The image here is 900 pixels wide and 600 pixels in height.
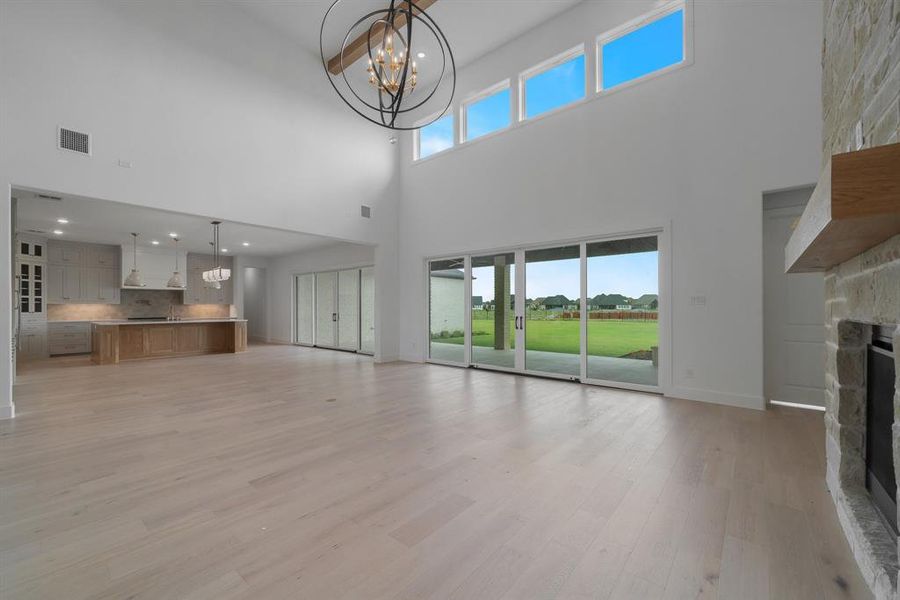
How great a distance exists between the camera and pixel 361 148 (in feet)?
25.4

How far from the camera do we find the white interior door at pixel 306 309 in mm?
11258

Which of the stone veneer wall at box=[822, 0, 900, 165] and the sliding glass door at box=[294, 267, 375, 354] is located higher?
the stone veneer wall at box=[822, 0, 900, 165]

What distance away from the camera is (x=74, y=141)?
441 cm

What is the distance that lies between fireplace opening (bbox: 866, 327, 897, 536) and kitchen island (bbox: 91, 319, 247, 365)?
11128 millimetres

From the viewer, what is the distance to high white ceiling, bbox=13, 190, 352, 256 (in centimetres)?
634

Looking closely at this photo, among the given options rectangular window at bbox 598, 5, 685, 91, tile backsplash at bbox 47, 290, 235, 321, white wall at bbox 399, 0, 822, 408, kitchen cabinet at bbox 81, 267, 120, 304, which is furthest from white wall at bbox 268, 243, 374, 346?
rectangular window at bbox 598, 5, 685, 91

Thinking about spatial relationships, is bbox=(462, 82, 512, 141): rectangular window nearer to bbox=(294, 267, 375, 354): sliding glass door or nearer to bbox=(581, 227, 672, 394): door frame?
bbox=(581, 227, 672, 394): door frame

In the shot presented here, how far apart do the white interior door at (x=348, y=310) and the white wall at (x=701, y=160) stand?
5.24m

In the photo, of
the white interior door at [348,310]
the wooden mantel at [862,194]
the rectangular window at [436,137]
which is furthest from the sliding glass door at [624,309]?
the white interior door at [348,310]

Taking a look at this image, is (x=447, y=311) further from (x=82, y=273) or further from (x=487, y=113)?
(x=82, y=273)

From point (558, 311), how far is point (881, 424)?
13.9ft

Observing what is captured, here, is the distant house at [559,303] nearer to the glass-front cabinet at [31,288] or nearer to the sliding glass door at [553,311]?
the sliding glass door at [553,311]

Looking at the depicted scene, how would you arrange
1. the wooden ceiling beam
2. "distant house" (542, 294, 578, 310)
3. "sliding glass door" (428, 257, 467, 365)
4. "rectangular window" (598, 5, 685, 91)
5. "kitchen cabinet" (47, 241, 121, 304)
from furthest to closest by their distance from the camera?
"kitchen cabinet" (47, 241, 121, 304) < "sliding glass door" (428, 257, 467, 365) < the wooden ceiling beam < "distant house" (542, 294, 578, 310) < "rectangular window" (598, 5, 685, 91)

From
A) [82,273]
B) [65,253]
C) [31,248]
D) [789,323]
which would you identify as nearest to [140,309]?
[82,273]
